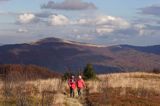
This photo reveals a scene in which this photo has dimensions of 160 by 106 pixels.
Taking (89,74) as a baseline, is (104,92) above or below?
above

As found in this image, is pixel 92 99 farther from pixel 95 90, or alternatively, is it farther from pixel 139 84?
pixel 139 84

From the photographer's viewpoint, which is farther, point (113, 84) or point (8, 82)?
point (113, 84)

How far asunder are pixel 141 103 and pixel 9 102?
402 inches

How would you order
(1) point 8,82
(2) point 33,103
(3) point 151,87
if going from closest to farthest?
1. (2) point 33,103
2. (1) point 8,82
3. (3) point 151,87

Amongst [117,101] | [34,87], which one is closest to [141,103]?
[117,101]

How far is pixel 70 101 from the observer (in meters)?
35.6

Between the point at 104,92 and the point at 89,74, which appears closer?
the point at 104,92

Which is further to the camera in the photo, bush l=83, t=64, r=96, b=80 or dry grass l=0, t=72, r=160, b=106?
bush l=83, t=64, r=96, b=80

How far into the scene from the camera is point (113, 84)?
152 feet

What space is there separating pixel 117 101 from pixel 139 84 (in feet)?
39.5

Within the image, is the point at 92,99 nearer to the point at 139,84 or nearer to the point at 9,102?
the point at 9,102

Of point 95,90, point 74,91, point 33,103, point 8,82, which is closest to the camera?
point 33,103

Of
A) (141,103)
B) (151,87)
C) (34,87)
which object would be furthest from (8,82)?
(151,87)

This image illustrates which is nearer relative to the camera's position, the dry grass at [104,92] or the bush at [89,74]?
the dry grass at [104,92]
